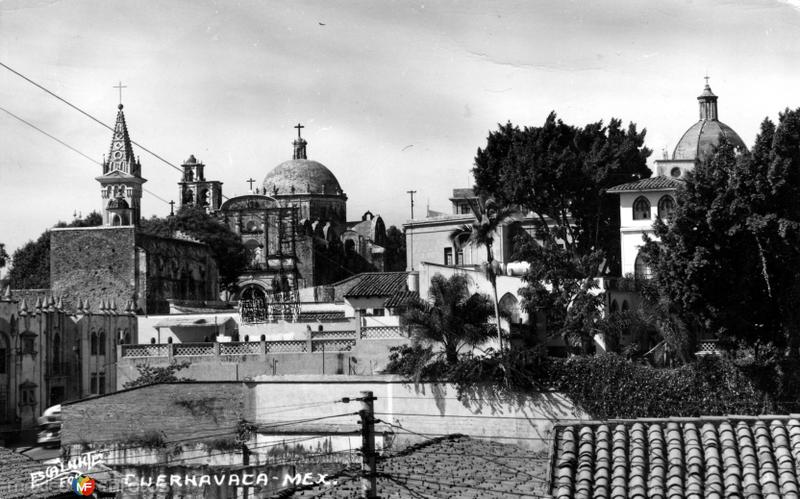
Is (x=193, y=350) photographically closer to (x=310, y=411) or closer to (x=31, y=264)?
(x=310, y=411)

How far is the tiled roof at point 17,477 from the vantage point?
72.8ft

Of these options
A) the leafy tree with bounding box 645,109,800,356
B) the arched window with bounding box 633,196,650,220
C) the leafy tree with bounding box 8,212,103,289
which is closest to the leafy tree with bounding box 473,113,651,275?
the arched window with bounding box 633,196,650,220

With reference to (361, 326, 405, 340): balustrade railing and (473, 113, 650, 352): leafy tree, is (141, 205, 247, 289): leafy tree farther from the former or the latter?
(361, 326, 405, 340): balustrade railing

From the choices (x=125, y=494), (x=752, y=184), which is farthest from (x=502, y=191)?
(x=125, y=494)

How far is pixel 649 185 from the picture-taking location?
A: 47812 millimetres

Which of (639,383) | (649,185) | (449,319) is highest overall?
(649,185)

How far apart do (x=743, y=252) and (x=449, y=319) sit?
882 centimetres

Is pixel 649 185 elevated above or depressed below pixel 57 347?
above

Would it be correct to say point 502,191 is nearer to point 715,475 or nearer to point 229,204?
point 715,475

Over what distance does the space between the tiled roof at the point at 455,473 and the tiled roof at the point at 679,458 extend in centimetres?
402

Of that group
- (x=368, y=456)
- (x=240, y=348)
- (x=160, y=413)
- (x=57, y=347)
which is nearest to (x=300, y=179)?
(x=57, y=347)

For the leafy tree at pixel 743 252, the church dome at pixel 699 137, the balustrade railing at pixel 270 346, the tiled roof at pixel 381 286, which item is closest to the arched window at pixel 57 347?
the balustrade railing at pixel 270 346

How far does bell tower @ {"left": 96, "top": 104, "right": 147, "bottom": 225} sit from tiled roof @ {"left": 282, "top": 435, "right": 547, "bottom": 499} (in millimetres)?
57631

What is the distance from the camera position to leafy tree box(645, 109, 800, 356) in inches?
1262
